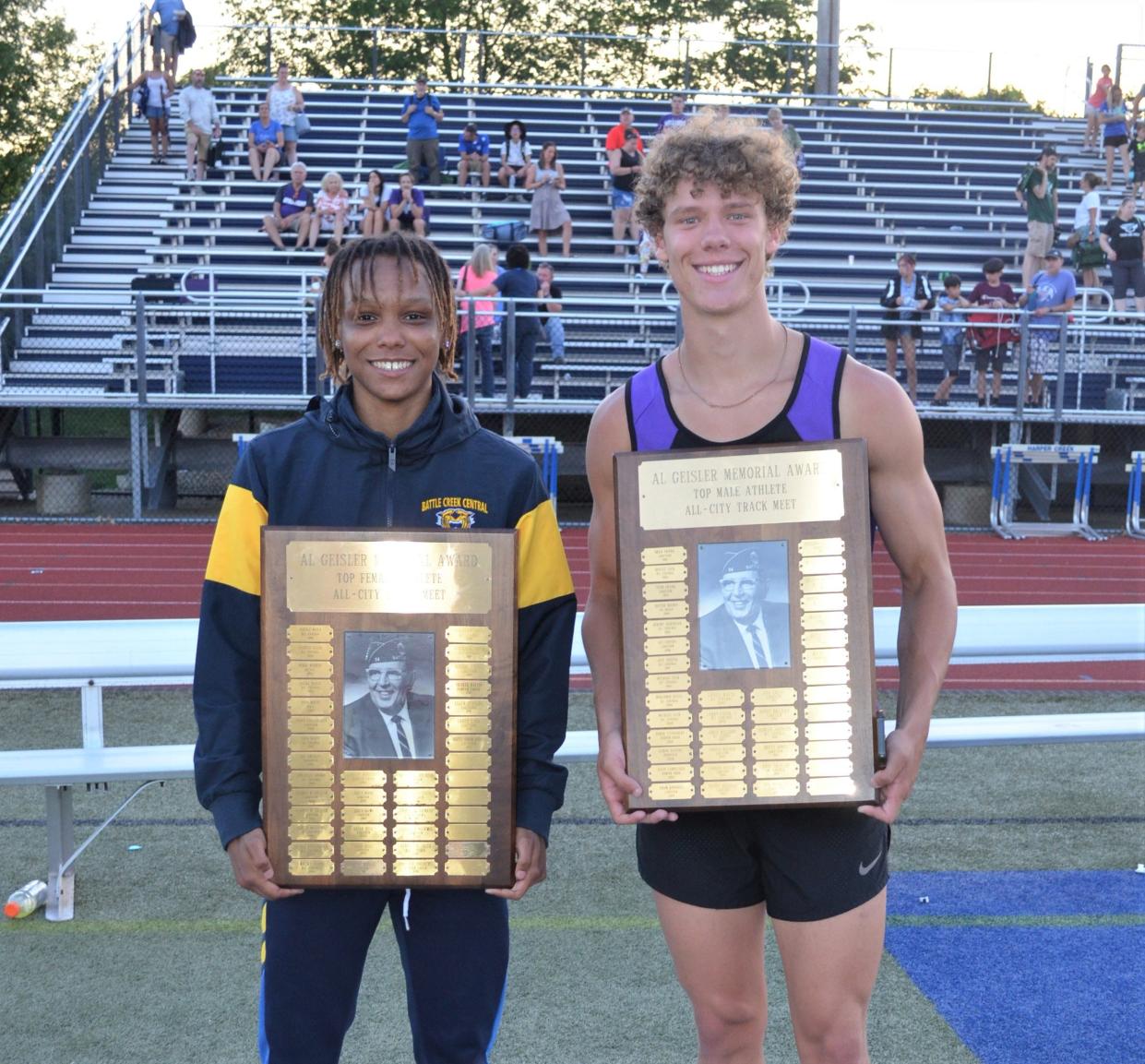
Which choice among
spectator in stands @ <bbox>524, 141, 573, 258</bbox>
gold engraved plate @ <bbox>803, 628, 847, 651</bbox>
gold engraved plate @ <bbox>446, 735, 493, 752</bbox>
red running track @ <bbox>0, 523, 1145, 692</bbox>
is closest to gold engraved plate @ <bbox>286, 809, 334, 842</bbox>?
gold engraved plate @ <bbox>446, 735, 493, 752</bbox>

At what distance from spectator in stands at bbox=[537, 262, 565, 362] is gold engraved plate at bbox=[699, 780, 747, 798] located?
11.8m

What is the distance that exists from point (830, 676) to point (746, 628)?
0.14 m

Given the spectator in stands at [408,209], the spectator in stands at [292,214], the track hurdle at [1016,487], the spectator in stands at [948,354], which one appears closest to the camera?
the track hurdle at [1016,487]

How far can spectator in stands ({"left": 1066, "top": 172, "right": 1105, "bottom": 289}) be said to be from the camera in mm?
16734

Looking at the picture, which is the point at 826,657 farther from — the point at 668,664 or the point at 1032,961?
the point at 1032,961

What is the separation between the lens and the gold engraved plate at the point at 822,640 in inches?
80.0

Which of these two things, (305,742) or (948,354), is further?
(948,354)

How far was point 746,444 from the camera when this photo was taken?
2.05 metres

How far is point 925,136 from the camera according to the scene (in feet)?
74.6

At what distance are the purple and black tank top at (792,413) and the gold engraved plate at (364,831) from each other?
716 millimetres

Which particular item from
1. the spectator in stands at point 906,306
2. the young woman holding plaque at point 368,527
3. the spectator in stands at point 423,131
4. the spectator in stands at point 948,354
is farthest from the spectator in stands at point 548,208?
the young woman holding plaque at point 368,527

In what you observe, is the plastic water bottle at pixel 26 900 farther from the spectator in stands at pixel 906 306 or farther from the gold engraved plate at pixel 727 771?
the spectator in stands at pixel 906 306

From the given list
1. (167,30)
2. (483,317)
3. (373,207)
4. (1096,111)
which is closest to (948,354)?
(483,317)

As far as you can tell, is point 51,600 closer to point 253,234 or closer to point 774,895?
point 774,895
